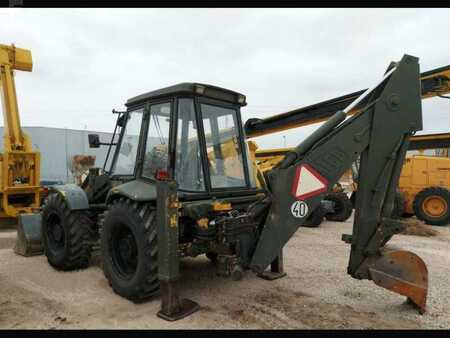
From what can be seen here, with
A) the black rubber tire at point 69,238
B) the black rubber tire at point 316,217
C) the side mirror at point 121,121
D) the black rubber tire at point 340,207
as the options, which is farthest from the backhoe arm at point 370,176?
the black rubber tire at point 340,207

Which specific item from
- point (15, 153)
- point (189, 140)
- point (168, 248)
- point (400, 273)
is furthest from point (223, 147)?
point (15, 153)

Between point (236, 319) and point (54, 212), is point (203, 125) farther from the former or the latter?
point (54, 212)

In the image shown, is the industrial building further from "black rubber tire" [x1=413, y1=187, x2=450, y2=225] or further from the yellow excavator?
"black rubber tire" [x1=413, y1=187, x2=450, y2=225]

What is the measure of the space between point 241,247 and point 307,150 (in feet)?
3.99

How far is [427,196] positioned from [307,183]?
7.99 metres

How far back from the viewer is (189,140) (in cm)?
404

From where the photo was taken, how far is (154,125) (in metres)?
4.31

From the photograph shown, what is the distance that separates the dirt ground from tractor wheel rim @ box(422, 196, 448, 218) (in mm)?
4854

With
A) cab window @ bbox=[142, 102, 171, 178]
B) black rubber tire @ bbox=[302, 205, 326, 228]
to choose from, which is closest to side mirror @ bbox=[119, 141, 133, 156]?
cab window @ bbox=[142, 102, 171, 178]

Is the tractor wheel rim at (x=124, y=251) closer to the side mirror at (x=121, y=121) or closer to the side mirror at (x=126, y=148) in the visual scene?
the side mirror at (x=126, y=148)

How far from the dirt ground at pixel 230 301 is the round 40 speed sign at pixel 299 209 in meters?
1.00

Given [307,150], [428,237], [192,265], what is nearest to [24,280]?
[192,265]

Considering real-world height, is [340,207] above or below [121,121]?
below

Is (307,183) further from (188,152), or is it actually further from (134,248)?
(134,248)
